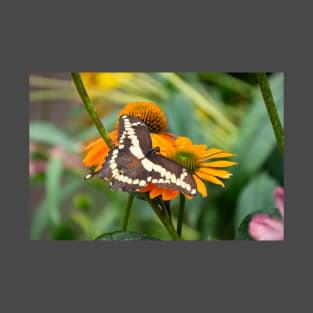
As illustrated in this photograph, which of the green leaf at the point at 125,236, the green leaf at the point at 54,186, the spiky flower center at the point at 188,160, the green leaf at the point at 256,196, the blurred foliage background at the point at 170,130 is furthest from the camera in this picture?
the green leaf at the point at 54,186

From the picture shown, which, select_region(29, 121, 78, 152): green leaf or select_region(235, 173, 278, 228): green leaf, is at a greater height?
select_region(29, 121, 78, 152): green leaf

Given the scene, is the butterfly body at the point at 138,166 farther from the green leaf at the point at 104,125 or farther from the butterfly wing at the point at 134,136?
the green leaf at the point at 104,125

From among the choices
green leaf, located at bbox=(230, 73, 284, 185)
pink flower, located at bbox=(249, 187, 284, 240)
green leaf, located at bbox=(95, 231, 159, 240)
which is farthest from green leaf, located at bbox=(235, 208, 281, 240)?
green leaf, located at bbox=(230, 73, 284, 185)

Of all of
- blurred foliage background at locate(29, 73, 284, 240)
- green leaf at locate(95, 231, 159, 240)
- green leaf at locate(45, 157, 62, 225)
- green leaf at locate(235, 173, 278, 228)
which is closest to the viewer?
green leaf at locate(95, 231, 159, 240)

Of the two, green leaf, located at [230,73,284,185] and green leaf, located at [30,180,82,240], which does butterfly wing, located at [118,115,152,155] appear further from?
green leaf, located at [30,180,82,240]

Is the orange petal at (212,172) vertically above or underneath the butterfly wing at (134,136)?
underneath

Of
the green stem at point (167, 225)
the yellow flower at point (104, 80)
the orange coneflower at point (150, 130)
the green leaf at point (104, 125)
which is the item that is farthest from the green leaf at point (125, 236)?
the yellow flower at point (104, 80)

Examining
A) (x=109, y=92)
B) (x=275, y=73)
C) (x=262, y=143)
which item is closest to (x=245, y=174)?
(x=262, y=143)

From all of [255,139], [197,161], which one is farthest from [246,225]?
[255,139]
